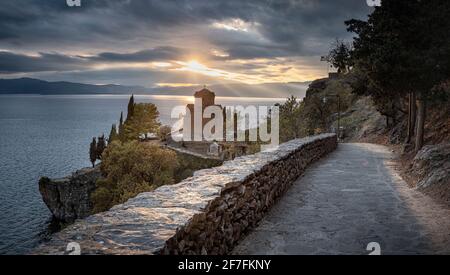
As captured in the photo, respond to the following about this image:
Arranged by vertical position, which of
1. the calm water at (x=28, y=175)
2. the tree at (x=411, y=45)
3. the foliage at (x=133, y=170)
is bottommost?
the calm water at (x=28, y=175)

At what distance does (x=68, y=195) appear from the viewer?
5550cm

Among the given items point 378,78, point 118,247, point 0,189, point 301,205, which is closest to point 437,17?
point 378,78

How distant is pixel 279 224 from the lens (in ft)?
22.3

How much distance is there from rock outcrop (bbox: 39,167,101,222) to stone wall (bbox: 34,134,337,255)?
52.6 metres

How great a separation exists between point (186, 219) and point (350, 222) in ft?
13.7

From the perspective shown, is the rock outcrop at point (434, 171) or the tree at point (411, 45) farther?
the tree at point (411, 45)

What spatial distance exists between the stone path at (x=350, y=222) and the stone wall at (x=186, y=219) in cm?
45

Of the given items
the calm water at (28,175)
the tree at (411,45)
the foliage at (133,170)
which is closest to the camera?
the tree at (411,45)

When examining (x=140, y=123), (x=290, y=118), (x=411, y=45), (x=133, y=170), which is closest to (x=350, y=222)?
(x=411, y=45)

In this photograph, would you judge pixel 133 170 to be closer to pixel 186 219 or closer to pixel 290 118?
pixel 290 118

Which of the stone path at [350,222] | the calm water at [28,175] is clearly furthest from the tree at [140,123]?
the stone path at [350,222]

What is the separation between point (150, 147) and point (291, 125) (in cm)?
2030

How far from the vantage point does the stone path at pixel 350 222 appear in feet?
18.4

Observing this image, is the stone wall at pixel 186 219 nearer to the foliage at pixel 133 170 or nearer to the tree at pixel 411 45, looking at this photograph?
the tree at pixel 411 45
